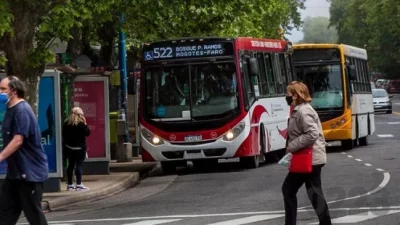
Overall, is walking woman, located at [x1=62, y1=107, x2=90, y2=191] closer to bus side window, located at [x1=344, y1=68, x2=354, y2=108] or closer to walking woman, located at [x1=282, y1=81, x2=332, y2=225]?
walking woman, located at [x1=282, y1=81, x2=332, y2=225]

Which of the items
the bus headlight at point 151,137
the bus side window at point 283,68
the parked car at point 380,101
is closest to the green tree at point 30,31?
the bus headlight at point 151,137

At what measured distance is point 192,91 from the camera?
2591 cm

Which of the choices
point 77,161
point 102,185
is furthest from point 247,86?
point 77,161

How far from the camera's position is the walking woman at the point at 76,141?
21.4m

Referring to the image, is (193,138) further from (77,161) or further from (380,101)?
(380,101)

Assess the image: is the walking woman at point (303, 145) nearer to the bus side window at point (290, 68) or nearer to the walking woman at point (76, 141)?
the walking woman at point (76, 141)

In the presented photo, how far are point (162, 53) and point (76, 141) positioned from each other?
5.23 meters

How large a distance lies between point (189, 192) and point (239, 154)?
16.4 ft

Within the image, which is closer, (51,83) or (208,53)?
(51,83)

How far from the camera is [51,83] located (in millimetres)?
21328

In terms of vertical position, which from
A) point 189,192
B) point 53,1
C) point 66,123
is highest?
point 53,1

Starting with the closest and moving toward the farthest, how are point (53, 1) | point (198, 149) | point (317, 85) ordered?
1. point (53, 1)
2. point (198, 149)
3. point (317, 85)

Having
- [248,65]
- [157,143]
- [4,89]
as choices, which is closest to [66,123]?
[157,143]

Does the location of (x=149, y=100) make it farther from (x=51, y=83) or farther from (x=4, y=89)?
(x=4, y=89)
